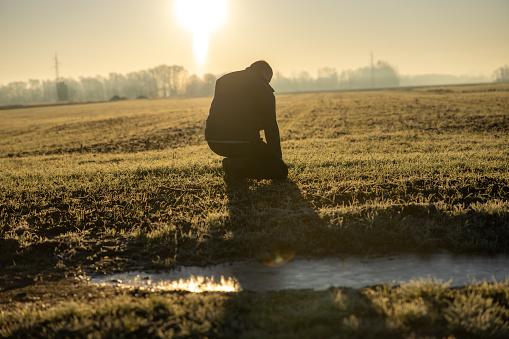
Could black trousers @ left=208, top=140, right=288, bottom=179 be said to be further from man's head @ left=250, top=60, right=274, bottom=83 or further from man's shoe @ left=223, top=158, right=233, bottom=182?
man's head @ left=250, top=60, right=274, bottom=83

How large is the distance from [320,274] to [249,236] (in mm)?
1315

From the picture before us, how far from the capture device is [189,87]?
524 feet

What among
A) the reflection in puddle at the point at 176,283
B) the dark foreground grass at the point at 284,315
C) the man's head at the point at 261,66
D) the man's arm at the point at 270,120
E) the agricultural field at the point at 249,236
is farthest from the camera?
the man's head at the point at 261,66

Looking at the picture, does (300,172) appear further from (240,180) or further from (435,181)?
(435,181)

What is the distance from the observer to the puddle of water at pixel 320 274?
4.59 meters

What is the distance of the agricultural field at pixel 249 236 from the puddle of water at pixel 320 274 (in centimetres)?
20

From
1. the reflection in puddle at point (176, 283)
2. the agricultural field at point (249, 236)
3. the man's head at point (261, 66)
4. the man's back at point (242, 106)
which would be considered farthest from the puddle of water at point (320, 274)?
the man's head at point (261, 66)

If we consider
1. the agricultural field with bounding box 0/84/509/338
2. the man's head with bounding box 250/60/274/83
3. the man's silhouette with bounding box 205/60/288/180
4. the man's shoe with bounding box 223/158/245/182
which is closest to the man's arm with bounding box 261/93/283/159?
the man's silhouette with bounding box 205/60/288/180

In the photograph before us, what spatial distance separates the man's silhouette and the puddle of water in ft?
10.1

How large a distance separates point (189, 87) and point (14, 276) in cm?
15885

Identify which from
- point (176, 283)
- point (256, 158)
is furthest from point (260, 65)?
point (176, 283)

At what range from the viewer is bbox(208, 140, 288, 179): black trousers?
314 inches

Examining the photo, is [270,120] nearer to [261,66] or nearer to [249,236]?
[261,66]

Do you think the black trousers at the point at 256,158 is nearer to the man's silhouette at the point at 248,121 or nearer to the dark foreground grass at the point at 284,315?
the man's silhouette at the point at 248,121
